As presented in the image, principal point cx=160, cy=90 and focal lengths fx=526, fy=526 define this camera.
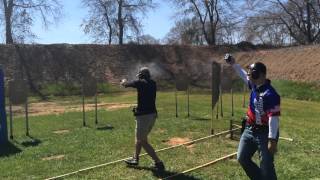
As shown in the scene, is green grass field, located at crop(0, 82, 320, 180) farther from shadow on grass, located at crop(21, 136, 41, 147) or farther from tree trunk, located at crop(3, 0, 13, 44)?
tree trunk, located at crop(3, 0, 13, 44)

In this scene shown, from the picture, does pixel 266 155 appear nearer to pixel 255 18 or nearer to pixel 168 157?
pixel 168 157

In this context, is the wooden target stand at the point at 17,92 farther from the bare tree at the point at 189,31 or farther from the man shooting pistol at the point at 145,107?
the bare tree at the point at 189,31

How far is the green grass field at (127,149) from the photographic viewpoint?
31.4 feet

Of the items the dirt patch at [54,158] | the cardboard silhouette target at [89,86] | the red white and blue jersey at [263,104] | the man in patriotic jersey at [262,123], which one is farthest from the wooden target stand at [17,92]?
the red white and blue jersey at [263,104]

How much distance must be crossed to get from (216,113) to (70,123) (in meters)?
5.17

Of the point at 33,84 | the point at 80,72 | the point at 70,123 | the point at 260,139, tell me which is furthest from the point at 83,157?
the point at 80,72

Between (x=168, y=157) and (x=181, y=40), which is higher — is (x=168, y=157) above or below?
below

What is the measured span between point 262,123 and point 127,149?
5.63 meters

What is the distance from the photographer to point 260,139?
6.92m

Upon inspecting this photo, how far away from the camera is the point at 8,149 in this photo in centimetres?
1246

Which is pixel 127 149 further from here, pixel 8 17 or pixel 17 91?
pixel 8 17

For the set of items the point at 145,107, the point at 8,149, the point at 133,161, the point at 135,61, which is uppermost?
the point at 135,61

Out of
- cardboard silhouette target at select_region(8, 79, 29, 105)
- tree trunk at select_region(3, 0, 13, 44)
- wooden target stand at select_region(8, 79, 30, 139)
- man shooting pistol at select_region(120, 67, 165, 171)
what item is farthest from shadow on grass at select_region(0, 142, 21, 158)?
tree trunk at select_region(3, 0, 13, 44)

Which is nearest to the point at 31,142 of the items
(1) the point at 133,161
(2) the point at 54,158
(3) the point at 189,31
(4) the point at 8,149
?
(4) the point at 8,149
